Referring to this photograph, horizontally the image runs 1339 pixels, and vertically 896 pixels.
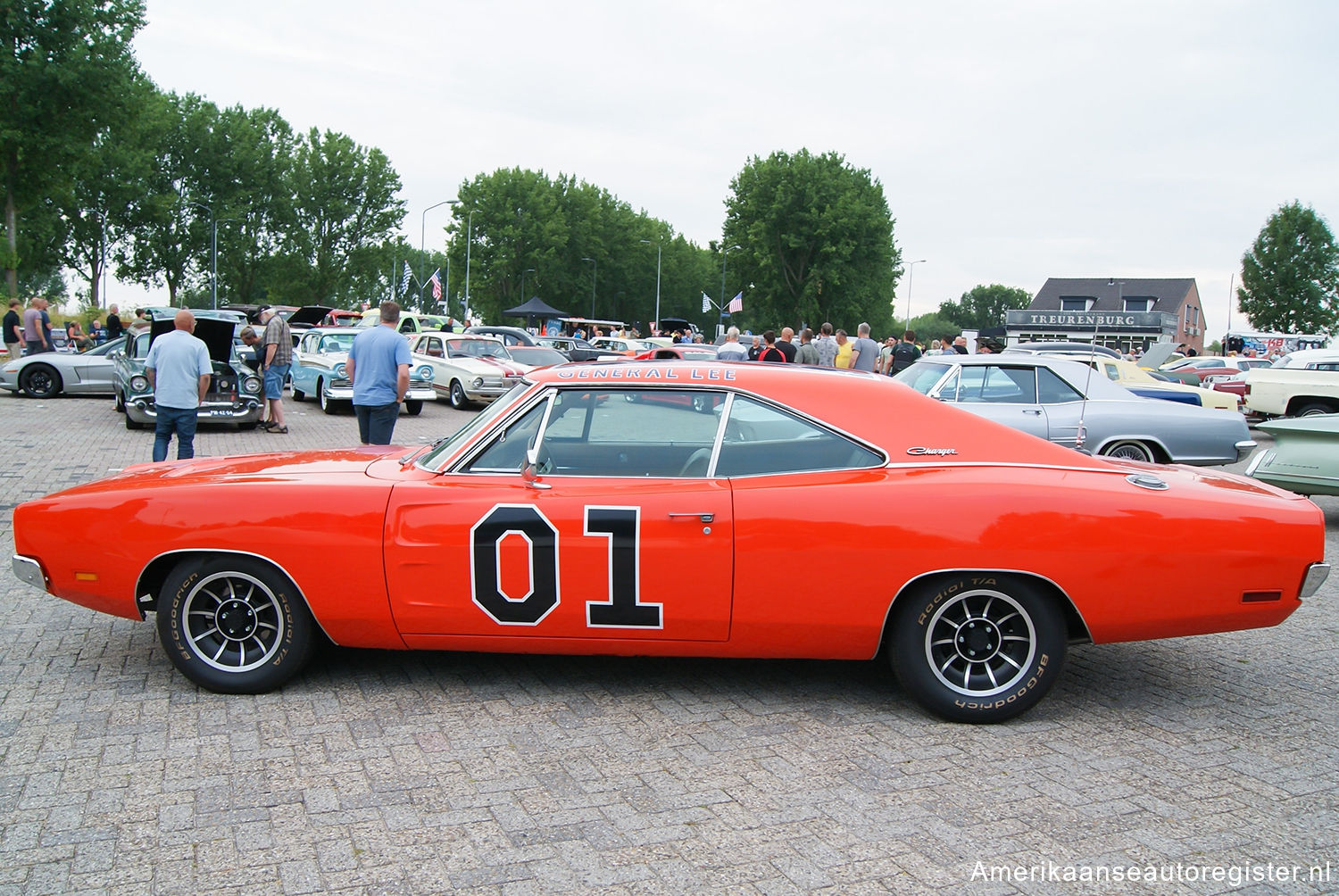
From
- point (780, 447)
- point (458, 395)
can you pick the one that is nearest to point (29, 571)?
point (780, 447)

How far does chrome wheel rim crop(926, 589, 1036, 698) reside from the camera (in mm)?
3959

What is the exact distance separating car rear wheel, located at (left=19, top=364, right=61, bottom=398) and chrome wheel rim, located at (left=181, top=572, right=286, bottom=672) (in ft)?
55.4

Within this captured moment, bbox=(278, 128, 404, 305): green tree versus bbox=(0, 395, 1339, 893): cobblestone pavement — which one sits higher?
bbox=(278, 128, 404, 305): green tree

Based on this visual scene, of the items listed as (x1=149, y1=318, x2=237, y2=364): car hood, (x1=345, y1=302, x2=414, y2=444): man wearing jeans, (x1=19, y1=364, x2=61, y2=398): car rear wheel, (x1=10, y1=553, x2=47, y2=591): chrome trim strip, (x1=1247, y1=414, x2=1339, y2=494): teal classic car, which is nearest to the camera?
(x1=10, y1=553, x2=47, y2=591): chrome trim strip

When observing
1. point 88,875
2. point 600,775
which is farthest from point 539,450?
point 88,875

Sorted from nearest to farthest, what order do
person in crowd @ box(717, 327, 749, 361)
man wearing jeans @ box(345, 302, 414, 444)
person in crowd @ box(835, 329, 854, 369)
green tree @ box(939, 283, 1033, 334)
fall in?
man wearing jeans @ box(345, 302, 414, 444)
person in crowd @ box(717, 327, 749, 361)
person in crowd @ box(835, 329, 854, 369)
green tree @ box(939, 283, 1033, 334)

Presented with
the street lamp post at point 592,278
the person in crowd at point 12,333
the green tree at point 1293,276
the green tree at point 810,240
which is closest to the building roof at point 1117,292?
the green tree at point 1293,276

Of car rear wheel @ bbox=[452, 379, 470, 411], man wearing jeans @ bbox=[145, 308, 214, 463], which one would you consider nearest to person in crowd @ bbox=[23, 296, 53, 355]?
car rear wheel @ bbox=[452, 379, 470, 411]

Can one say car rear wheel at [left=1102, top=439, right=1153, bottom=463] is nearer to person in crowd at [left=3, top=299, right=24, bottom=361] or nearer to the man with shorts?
the man with shorts

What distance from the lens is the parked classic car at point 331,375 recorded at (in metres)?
17.5

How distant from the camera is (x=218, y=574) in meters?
4.13

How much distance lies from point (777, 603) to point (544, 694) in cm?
111

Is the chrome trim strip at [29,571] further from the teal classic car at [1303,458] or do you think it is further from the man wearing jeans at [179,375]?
the teal classic car at [1303,458]

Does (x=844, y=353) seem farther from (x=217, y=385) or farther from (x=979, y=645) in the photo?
(x=979, y=645)
